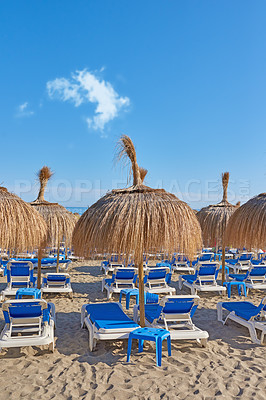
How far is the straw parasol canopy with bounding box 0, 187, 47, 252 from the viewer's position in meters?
4.77

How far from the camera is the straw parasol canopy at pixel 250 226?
517 centimetres

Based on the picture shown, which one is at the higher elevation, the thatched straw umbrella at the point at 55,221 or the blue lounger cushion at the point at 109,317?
the thatched straw umbrella at the point at 55,221

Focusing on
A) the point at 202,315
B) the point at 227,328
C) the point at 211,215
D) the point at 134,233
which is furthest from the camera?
the point at 211,215

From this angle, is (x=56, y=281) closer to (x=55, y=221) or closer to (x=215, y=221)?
(x=55, y=221)

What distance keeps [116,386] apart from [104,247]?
1637mm

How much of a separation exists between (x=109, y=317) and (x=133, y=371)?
1.11 m

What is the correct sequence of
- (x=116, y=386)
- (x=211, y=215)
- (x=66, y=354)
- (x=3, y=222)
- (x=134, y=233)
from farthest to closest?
(x=211, y=215), (x=3, y=222), (x=66, y=354), (x=134, y=233), (x=116, y=386)

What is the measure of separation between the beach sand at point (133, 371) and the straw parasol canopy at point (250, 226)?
1.64m

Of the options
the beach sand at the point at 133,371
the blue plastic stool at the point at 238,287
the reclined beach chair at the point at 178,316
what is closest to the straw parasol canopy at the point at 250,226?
the reclined beach chair at the point at 178,316

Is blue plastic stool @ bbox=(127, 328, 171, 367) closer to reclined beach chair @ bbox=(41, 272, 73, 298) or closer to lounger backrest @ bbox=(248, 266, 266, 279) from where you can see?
reclined beach chair @ bbox=(41, 272, 73, 298)

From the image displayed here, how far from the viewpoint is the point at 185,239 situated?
13.6 feet

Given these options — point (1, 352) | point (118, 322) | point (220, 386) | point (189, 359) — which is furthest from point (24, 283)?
point (220, 386)

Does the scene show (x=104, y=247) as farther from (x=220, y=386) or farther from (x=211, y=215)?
(x=211, y=215)

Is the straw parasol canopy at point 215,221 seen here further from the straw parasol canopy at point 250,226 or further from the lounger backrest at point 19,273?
the lounger backrest at point 19,273
